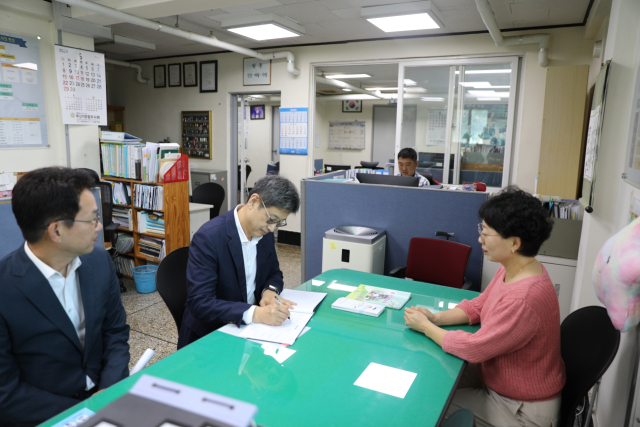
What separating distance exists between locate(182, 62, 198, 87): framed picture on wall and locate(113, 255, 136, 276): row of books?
11.5ft

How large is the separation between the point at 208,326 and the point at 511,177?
4341mm

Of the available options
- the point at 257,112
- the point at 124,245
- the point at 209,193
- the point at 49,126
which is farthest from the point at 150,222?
the point at 257,112

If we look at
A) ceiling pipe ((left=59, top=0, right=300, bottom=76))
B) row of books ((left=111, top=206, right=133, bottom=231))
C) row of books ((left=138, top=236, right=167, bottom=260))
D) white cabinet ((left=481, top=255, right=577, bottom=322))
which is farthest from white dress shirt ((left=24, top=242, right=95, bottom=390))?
row of books ((left=111, top=206, right=133, bottom=231))

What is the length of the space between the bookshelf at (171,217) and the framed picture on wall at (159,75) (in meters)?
3.21

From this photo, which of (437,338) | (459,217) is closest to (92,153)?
(459,217)

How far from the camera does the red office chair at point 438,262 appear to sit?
269 cm

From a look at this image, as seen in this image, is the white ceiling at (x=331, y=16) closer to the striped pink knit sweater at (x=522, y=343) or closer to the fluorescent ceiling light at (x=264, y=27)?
the fluorescent ceiling light at (x=264, y=27)

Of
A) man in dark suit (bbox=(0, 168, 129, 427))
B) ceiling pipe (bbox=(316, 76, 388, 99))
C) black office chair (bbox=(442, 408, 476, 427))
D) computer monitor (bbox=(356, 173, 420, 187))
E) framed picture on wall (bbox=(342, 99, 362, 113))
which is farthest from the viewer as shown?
framed picture on wall (bbox=(342, 99, 362, 113))

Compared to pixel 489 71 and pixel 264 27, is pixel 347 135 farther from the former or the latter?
pixel 264 27

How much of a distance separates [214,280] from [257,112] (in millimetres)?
9786

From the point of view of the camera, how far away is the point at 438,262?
9.16ft

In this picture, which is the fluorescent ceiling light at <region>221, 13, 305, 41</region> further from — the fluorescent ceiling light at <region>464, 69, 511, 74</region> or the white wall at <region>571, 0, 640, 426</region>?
the white wall at <region>571, 0, 640, 426</region>

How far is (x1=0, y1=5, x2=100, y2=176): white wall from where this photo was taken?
3855mm

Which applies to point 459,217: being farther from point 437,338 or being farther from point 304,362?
point 304,362
